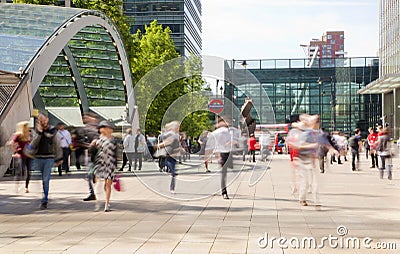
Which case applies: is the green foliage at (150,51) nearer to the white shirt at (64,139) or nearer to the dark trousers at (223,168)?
the white shirt at (64,139)

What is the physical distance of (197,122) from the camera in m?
44.8

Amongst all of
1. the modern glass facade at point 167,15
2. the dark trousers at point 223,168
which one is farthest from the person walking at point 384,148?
the modern glass facade at point 167,15

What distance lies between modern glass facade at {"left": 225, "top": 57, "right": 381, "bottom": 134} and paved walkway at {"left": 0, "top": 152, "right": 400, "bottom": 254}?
2587 inches

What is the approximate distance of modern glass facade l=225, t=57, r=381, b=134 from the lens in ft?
266

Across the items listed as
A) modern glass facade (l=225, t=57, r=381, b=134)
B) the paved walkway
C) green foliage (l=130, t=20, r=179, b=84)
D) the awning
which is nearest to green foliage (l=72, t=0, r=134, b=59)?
green foliage (l=130, t=20, r=179, b=84)

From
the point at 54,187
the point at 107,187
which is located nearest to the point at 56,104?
the point at 54,187

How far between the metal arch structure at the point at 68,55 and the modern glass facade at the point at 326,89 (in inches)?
1549

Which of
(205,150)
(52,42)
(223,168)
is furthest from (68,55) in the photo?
(223,168)

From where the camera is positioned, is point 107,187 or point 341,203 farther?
point 341,203

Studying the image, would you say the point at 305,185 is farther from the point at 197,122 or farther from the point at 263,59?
the point at 263,59

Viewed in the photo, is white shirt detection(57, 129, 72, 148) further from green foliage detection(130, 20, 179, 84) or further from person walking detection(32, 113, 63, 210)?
green foliage detection(130, 20, 179, 84)

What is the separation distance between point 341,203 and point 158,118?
30.2 m

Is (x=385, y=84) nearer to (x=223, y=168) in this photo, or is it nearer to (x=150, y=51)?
(x=150, y=51)

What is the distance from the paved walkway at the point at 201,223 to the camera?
27.8ft
